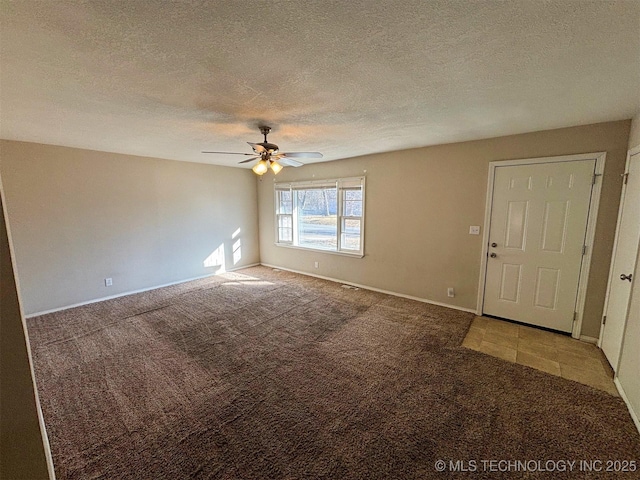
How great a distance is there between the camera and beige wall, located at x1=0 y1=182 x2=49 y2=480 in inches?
29.3

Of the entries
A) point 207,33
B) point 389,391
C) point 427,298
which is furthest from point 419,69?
point 427,298

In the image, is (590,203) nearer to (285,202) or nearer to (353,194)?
(353,194)

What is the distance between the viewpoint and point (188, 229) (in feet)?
17.4

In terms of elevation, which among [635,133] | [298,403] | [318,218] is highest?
[635,133]

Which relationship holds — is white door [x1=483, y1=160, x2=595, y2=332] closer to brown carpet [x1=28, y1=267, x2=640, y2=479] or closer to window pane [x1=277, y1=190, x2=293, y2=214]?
brown carpet [x1=28, y1=267, x2=640, y2=479]

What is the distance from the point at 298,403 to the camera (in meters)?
2.09

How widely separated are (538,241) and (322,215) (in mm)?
3560

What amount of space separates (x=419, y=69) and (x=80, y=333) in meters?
4.46

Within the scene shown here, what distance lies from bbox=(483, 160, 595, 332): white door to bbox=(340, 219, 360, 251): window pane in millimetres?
2152

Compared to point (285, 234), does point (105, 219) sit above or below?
above

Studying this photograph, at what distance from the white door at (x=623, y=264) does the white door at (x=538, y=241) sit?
0.29 metres

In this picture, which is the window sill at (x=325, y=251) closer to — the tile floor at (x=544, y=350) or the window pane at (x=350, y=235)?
the window pane at (x=350, y=235)

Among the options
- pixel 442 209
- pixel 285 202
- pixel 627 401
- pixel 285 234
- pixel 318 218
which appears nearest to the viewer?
pixel 627 401

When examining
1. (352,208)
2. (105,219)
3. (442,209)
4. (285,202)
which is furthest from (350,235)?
(105,219)
